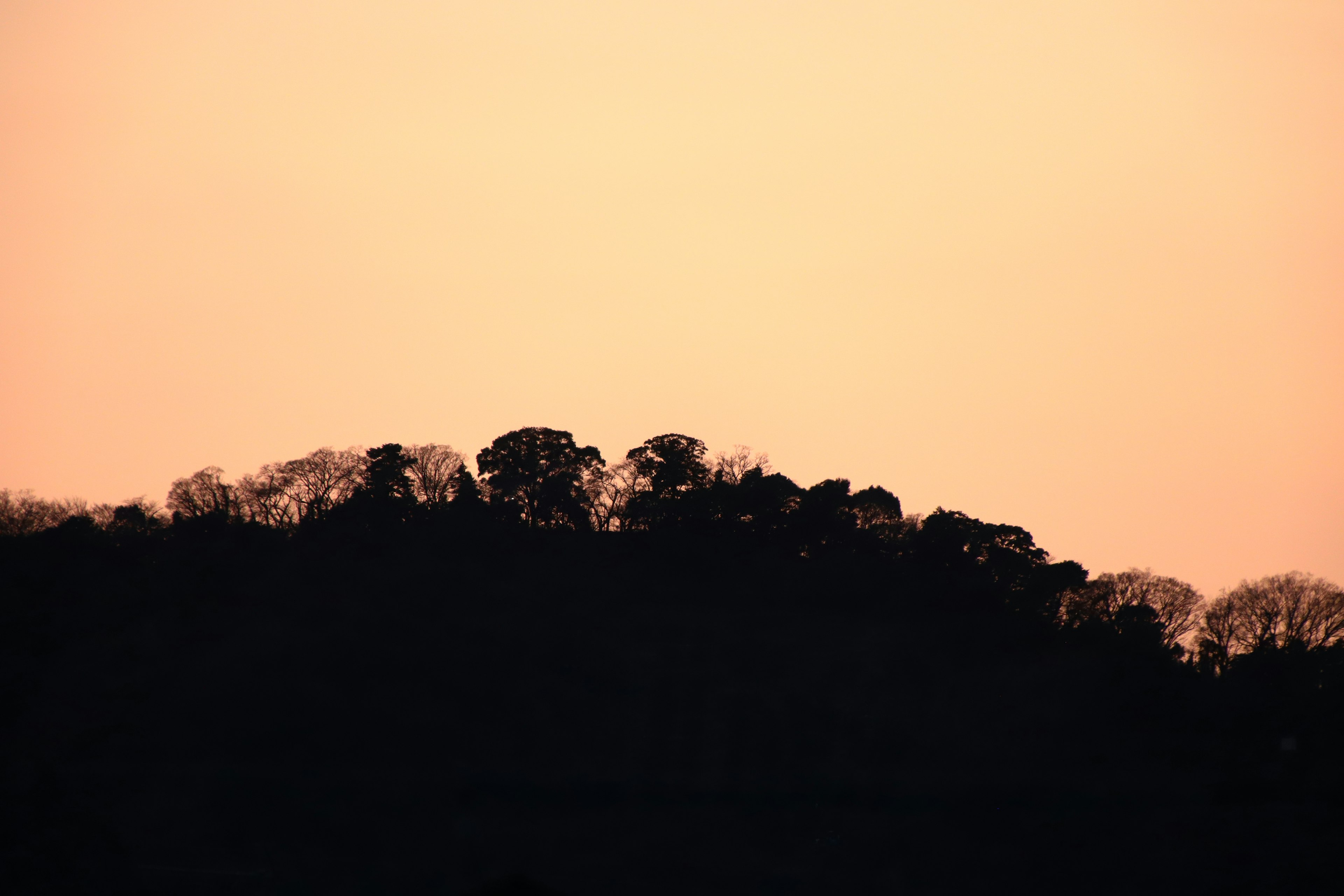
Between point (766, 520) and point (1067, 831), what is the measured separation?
50.3m

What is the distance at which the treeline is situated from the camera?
13250 centimetres

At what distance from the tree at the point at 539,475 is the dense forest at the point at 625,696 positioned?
0.43m

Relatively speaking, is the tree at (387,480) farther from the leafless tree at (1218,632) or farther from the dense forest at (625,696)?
the leafless tree at (1218,632)

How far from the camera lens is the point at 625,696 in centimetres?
11331

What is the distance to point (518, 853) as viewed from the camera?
90250 millimetres

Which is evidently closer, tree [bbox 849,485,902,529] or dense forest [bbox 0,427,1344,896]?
dense forest [bbox 0,427,1344,896]

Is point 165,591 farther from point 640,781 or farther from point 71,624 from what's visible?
point 640,781

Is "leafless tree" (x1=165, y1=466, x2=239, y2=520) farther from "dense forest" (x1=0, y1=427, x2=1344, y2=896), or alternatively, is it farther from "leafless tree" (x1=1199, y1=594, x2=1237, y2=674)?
"leafless tree" (x1=1199, y1=594, x2=1237, y2=674)

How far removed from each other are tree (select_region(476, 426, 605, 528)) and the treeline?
17 centimetres

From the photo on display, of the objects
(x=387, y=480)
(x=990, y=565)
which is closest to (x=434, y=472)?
(x=387, y=480)

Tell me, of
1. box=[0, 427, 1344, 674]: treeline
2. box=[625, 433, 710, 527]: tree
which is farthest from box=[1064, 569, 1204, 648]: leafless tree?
box=[625, 433, 710, 527]: tree

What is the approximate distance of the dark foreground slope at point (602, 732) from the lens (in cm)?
8838

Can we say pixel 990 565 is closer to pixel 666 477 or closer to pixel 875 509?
pixel 875 509

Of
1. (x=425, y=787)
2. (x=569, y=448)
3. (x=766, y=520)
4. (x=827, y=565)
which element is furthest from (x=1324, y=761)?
(x=569, y=448)
